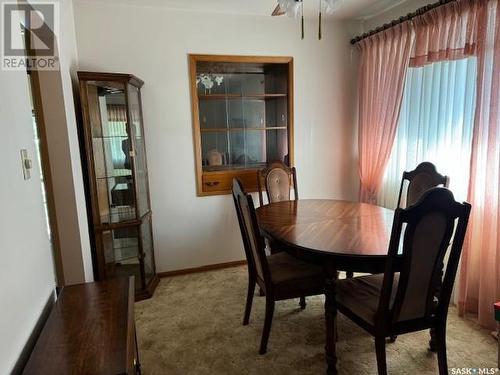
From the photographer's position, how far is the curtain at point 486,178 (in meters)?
2.00

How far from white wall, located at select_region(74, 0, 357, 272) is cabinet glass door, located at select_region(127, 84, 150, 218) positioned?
0.15 m

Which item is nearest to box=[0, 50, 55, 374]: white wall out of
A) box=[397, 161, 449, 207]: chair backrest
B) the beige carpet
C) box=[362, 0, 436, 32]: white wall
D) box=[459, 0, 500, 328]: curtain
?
the beige carpet

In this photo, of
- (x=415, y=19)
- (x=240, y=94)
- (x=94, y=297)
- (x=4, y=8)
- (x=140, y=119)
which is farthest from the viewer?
(x=240, y=94)

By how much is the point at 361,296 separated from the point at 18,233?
1.63m

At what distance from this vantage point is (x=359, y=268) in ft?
5.32

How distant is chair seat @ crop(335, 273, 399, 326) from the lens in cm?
160

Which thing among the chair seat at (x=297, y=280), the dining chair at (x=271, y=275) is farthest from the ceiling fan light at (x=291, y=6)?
the chair seat at (x=297, y=280)

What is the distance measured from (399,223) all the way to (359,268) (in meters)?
0.40

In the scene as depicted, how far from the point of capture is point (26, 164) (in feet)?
4.48

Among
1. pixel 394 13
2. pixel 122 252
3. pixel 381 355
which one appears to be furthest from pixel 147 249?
pixel 394 13

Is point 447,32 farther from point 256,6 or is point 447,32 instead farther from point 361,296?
point 361,296

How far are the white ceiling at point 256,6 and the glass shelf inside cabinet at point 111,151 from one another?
0.84m

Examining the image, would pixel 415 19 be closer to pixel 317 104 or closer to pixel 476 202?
pixel 317 104

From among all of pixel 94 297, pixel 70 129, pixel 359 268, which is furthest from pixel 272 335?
pixel 70 129
